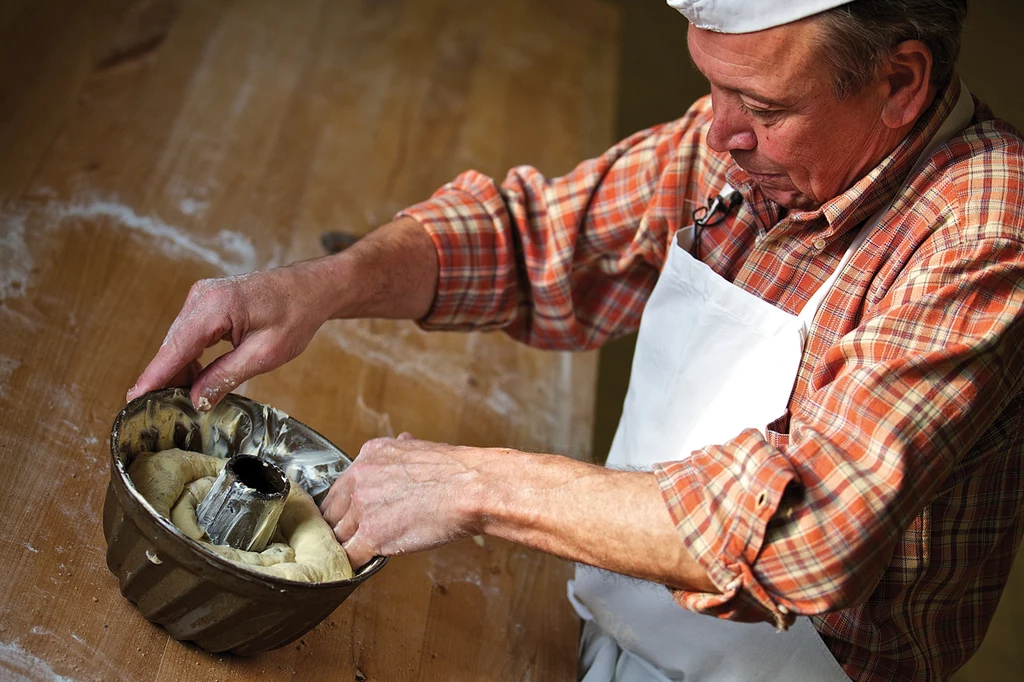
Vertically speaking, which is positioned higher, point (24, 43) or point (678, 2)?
point (678, 2)

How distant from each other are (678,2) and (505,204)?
24.2 inches

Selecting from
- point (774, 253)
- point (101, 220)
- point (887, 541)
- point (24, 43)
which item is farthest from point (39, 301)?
point (887, 541)

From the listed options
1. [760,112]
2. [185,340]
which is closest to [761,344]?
[760,112]

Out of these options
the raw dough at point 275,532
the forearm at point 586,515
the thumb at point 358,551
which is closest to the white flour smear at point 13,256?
the raw dough at point 275,532

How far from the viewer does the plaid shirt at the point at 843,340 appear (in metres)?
1.04

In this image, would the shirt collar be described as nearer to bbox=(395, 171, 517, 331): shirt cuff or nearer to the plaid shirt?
the plaid shirt

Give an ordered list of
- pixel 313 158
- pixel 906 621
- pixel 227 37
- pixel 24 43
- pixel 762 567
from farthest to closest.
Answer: pixel 227 37, pixel 313 158, pixel 24 43, pixel 906 621, pixel 762 567

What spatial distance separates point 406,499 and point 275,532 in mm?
194

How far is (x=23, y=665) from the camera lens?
110 cm

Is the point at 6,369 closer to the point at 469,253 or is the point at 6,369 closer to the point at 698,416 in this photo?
the point at 469,253

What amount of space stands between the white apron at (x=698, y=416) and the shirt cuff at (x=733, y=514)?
1.17ft

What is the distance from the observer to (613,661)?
1.64 m

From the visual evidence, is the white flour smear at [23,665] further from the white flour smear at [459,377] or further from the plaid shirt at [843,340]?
the white flour smear at [459,377]

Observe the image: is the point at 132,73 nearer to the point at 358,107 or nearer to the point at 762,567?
the point at 358,107
